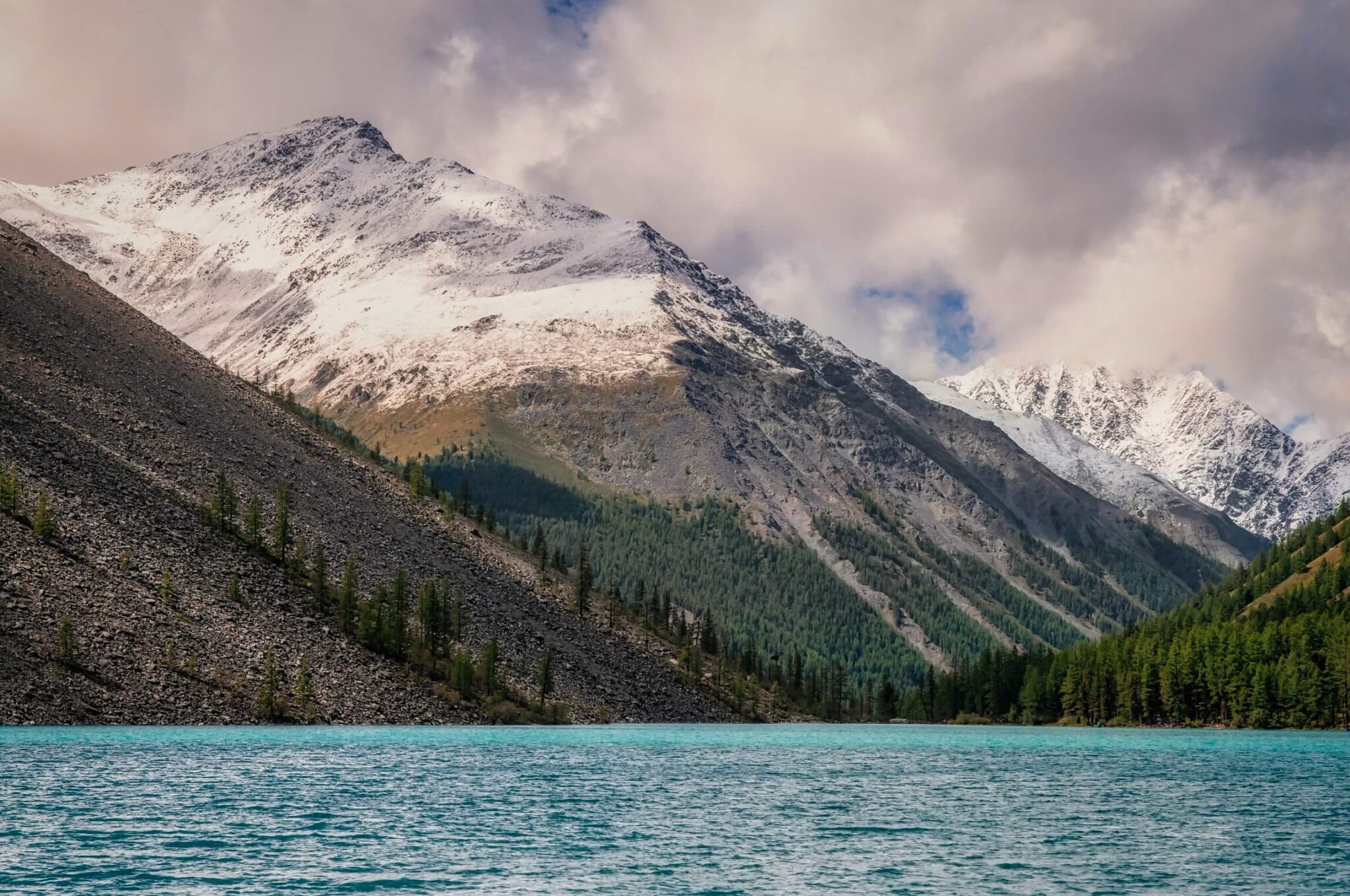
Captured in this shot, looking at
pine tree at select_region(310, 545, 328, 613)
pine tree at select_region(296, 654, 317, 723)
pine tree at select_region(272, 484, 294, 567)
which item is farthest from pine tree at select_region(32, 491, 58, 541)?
pine tree at select_region(310, 545, 328, 613)

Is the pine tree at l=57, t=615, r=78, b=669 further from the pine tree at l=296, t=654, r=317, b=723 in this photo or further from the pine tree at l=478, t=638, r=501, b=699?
the pine tree at l=478, t=638, r=501, b=699

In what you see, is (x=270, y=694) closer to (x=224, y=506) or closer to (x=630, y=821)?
(x=224, y=506)

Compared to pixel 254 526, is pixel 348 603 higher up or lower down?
lower down

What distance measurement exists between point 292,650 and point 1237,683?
143 metres

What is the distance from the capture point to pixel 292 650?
142 m

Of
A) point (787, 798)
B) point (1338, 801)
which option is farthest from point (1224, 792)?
point (787, 798)

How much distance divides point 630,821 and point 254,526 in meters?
110

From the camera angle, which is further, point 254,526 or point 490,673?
point 490,673

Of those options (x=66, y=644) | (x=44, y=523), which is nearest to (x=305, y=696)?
(x=66, y=644)

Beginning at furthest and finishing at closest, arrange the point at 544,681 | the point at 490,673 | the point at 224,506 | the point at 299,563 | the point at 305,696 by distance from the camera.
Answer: the point at 544,681 < the point at 490,673 < the point at 299,563 < the point at 224,506 < the point at 305,696

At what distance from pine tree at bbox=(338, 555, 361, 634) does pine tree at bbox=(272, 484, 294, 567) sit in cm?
865

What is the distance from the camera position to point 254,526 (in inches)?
6373

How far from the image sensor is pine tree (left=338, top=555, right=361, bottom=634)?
15688 centimetres

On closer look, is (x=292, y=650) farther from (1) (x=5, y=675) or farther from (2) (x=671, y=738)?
(2) (x=671, y=738)
